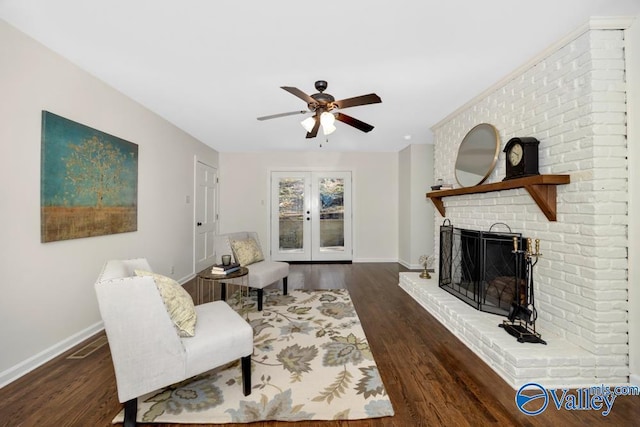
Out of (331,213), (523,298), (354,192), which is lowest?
(523,298)

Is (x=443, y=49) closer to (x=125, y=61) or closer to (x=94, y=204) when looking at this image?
(x=125, y=61)

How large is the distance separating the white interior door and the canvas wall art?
1695 mm

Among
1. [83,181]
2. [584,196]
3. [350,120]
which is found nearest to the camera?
[584,196]

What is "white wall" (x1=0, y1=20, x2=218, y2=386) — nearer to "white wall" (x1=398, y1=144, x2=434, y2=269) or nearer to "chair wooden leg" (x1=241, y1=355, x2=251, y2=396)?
"chair wooden leg" (x1=241, y1=355, x2=251, y2=396)

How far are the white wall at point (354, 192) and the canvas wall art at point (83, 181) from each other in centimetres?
272

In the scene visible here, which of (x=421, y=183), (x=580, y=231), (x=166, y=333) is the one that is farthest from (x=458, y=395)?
(x=421, y=183)

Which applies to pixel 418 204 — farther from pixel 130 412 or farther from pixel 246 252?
pixel 130 412

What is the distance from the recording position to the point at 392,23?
1823mm

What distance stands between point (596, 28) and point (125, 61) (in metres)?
3.46

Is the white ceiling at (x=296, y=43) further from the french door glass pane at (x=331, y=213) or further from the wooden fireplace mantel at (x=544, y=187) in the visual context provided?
the french door glass pane at (x=331, y=213)

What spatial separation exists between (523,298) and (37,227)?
3730 mm

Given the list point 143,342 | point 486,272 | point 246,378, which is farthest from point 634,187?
point 143,342

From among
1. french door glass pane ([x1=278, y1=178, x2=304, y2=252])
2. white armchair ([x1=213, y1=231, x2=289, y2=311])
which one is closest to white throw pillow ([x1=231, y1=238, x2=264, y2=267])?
white armchair ([x1=213, y1=231, x2=289, y2=311])

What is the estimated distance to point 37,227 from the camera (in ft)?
6.66
